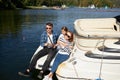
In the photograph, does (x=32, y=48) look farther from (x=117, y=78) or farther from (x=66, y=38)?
(x=117, y=78)

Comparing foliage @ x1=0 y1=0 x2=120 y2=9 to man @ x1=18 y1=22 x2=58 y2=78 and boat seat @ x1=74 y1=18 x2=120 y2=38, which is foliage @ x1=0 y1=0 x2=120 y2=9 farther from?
man @ x1=18 y1=22 x2=58 y2=78

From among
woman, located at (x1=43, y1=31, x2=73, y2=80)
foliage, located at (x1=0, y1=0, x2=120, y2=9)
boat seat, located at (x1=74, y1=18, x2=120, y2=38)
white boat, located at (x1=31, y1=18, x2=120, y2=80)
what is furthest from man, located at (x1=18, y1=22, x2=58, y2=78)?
foliage, located at (x1=0, y1=0, x2=120, y2=9)

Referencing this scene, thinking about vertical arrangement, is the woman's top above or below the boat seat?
below

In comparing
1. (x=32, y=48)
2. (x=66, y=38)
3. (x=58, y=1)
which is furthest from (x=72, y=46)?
(x=58, y=1)

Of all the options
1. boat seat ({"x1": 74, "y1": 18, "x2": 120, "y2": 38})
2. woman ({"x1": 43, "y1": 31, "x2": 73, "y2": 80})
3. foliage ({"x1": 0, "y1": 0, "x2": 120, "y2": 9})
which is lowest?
foliage ({"x1": 0, "y1": 0, "x2": 120, "y2": 9})

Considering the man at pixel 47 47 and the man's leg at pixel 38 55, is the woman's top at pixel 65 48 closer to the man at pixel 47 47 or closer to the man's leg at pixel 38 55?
the man at pixel 47 47

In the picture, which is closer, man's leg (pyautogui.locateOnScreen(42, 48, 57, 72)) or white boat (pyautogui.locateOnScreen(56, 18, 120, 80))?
white boat (pyautogui.locateOnScreen(56, 18, 120, 80))

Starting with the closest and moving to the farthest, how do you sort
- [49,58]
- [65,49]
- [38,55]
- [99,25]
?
[65,49], [49,58], [38,55], [99,25]

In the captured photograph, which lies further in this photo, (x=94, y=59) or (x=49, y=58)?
(x=49, y=58)

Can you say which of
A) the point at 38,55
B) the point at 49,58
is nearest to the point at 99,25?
the point at 49,58

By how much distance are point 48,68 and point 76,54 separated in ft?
4.93

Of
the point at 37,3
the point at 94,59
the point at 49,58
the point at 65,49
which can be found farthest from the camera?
the point at 37,3

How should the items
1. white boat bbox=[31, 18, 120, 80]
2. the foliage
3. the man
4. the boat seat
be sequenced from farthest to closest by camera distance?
1. the foliage
2. the boat seat
3. the man
4. white boat bbox=[31, 18, 120, 80]

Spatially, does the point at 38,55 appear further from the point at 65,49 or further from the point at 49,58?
the point at 65,49
